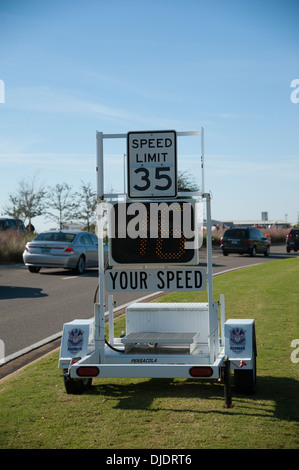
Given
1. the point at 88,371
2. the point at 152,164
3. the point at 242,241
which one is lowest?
the point at 242,241

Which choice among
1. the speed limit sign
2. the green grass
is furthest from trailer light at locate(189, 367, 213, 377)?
the speed limit sign

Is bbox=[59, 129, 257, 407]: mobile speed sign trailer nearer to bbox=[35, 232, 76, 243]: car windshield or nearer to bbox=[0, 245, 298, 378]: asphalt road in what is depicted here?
bbox=[0, 245, 298, 378]: asphalt road

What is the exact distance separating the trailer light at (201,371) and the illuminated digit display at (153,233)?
99 centimetres

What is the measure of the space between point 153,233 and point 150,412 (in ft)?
5.33

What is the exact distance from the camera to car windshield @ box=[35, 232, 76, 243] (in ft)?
69.7

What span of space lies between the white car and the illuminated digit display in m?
14.9

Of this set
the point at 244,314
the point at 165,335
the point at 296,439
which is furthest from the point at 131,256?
the point at 244,314

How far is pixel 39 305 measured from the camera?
12977mm

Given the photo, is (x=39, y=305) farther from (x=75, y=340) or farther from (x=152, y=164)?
(x=152, y=164)

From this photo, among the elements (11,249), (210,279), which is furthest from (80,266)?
(210,279)

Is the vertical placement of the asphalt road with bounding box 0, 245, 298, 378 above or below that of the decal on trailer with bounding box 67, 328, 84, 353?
below

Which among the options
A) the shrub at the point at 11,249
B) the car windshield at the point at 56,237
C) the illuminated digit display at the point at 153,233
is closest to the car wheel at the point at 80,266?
the car windshield at the point at 56,237

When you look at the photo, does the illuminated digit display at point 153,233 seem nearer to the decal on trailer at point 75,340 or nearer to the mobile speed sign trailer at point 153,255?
the mobile speed sign trailer at point 153,255
